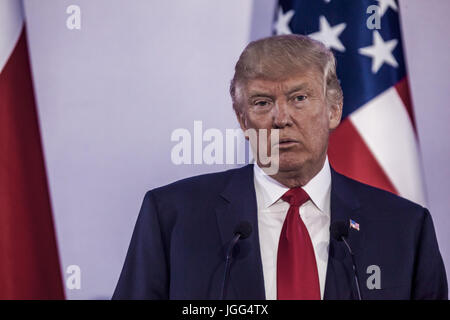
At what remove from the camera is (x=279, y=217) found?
178cm

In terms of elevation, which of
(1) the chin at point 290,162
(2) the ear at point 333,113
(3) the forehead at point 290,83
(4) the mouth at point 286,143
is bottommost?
(1) the chin at point 290,162

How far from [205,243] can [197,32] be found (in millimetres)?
843

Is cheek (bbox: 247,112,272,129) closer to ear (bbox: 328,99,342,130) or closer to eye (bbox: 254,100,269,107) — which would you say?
eye (bbox: 254,100,269,107)

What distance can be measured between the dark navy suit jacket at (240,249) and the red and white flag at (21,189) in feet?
1.53

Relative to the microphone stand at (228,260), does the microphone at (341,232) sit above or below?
above

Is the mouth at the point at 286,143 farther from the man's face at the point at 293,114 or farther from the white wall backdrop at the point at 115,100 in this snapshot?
the white wall backdrop at the point at 115,100

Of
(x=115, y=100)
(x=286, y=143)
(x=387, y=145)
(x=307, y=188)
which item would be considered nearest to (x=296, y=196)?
(x=307, y=188)

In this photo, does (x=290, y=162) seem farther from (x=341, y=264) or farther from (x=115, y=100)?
(x=115, y=100)

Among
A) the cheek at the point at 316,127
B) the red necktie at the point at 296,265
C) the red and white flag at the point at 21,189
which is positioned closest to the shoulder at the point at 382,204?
the cheek at the point at 316,127

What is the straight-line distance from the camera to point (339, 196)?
181 cm

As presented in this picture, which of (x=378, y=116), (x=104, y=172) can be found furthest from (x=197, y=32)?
(x=378, y=116)

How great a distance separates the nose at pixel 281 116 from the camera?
1771 millimetres

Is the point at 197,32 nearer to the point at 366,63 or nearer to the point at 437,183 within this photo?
the point at 366,63

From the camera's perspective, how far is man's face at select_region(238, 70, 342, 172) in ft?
5.83
